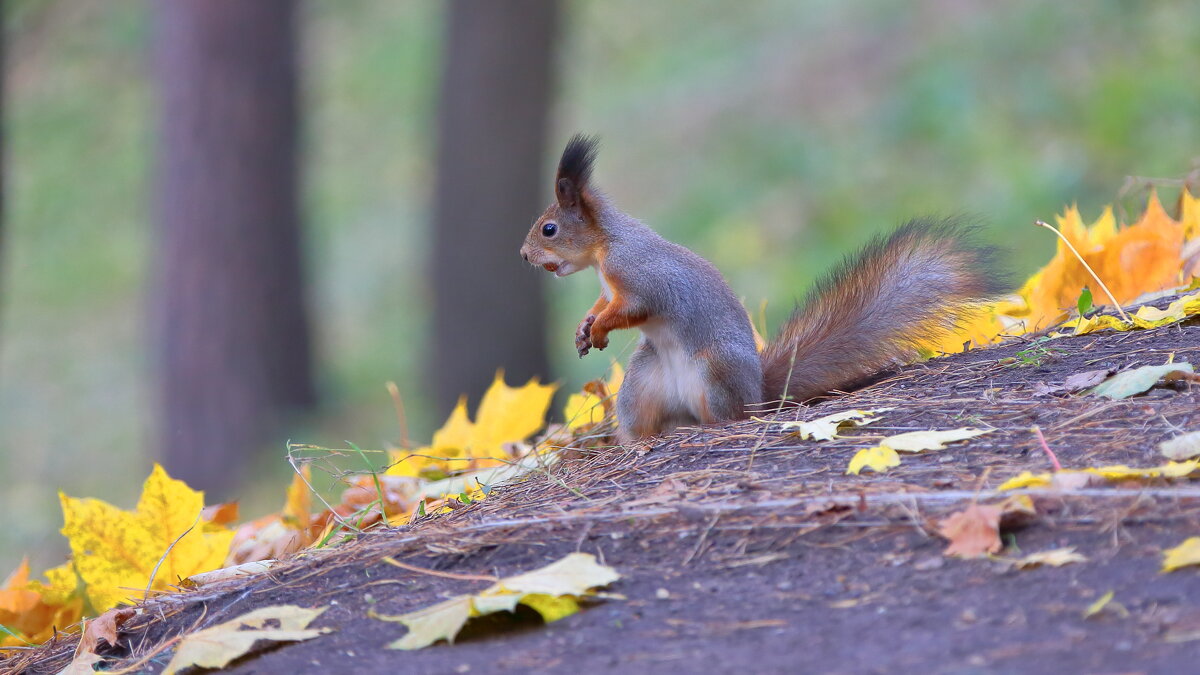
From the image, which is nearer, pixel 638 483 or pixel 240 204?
pixel 638 483

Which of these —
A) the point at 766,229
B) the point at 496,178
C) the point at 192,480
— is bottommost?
the point at 192,480

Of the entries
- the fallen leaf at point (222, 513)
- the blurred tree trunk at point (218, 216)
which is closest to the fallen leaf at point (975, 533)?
the fallen leaf at point (222, 513)

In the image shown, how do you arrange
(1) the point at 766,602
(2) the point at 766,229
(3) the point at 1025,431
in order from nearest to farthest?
(1) the point at 766,602, (3) the point at 1025,431, (2) the point at 766,229

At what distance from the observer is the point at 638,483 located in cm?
190

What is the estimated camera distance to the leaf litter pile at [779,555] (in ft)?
4.35

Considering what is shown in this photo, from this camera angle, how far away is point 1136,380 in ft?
6.13

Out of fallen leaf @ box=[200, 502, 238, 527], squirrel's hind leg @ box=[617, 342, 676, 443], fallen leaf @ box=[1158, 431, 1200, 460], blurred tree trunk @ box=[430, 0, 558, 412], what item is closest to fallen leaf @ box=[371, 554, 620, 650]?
fallen leaf @ box=[1158, 431, 1200, 460]

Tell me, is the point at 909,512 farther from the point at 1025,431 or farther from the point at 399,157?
the point at 399,157

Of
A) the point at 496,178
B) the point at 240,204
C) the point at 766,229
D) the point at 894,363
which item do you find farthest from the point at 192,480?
the point at 894,363

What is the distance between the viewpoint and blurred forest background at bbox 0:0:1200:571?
19.5ft

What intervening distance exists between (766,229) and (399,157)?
4.52 m

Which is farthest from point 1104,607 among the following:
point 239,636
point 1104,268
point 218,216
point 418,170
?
point 418,170

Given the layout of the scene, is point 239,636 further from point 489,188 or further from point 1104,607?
point 489,188

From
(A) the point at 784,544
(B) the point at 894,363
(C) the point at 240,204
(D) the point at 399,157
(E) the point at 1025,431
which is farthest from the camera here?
(D) the point at 399,157
